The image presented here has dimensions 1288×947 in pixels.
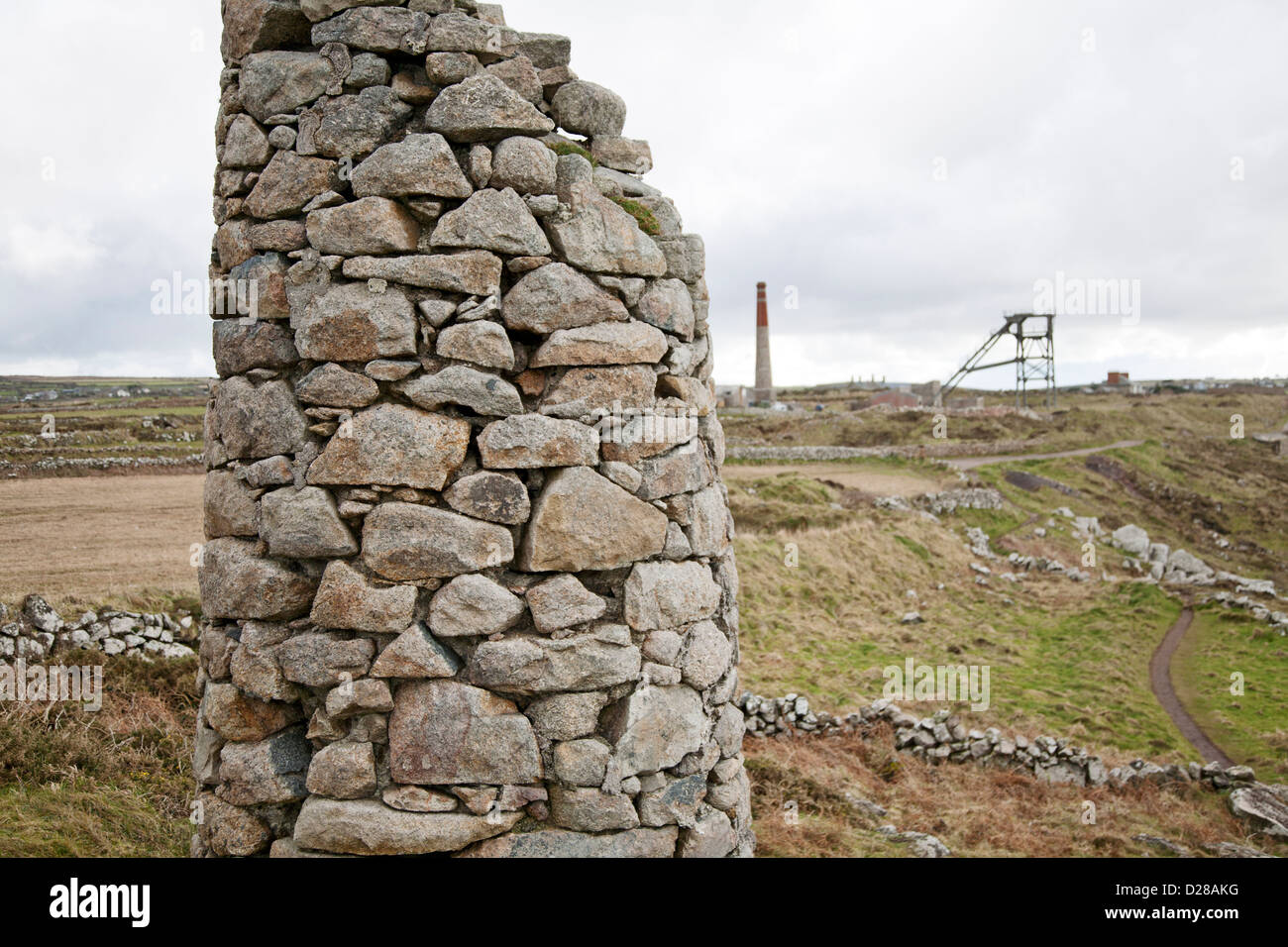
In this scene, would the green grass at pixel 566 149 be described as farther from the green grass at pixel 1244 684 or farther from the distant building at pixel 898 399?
the distant building at pixel 898 399

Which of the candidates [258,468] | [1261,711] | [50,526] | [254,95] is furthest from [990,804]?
[50,526]

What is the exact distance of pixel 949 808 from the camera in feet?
30.8

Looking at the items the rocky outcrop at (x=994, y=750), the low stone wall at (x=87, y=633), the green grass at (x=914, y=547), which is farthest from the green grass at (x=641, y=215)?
the green grass at (x=914, y=547)

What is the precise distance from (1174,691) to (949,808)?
8.83m

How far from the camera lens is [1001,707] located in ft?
44.3

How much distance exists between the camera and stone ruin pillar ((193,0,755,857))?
14.4 feet

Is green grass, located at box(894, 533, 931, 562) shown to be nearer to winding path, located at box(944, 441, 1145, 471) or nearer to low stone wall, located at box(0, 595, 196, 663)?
winding path, located at box(944, 441, 1145, 471)

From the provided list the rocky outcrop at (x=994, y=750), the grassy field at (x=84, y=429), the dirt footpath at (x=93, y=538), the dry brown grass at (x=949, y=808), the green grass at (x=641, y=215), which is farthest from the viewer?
the grassy field at (x=84, y=429)

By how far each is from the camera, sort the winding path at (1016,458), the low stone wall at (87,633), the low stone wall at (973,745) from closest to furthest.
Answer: the low stone wall at (87,633) < the low stone wall at (973,745) < the winding path at (1016,458)

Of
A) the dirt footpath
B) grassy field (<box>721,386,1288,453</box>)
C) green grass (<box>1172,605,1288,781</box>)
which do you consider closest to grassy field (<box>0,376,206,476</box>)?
the dirt footpath

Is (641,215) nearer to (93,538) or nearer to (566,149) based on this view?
(566,149)

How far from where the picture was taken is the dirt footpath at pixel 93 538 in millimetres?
11648

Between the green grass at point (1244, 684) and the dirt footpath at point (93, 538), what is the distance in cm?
1584
